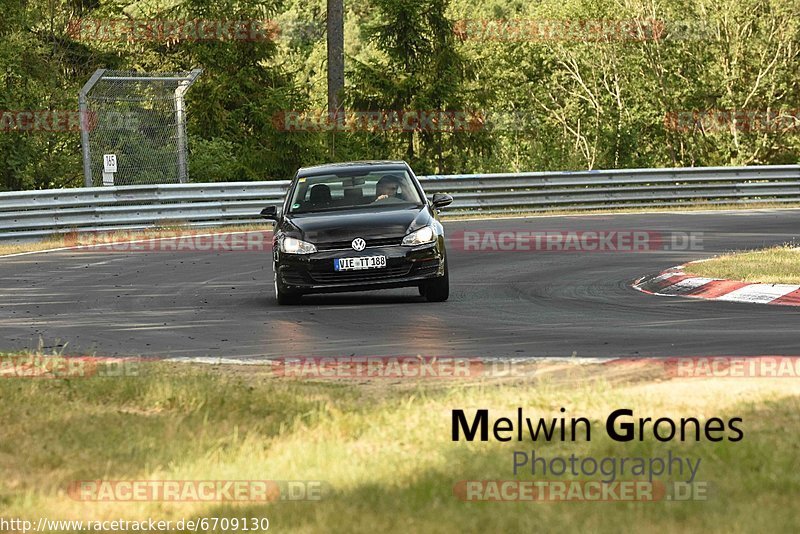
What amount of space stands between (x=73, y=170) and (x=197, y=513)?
29.9 m

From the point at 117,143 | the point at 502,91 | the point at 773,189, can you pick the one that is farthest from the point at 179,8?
the point at 502,91

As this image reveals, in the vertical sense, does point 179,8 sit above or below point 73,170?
above

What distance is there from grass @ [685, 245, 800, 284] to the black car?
3151 mm

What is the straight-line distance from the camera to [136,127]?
26031 millimetres

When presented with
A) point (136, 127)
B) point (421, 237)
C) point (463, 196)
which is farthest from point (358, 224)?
point (463, 196)

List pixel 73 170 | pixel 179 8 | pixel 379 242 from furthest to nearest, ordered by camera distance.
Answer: pixel 179 8, pixel 73 170, pixel 379 242

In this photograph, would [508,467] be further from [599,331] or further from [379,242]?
[379,242]

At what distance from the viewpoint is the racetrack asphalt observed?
34.0ft

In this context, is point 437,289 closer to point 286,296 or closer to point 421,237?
point 421,237

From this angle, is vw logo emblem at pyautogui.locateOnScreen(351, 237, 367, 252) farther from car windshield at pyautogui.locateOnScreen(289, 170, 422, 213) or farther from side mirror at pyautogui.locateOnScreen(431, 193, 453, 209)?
side mirror at pyautogui.locateOnScreen(431, 193, 453, 209)

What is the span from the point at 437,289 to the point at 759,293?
10.6ft

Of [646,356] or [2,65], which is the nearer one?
[646,356]

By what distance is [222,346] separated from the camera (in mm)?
10891

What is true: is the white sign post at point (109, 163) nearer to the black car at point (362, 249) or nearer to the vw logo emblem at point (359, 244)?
the black car at point (362, 249)
